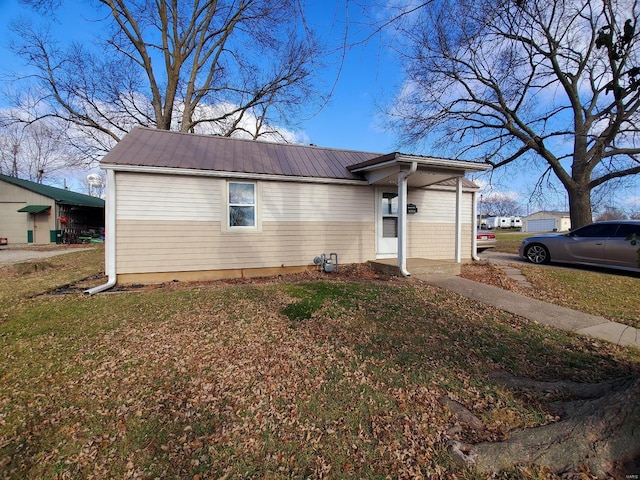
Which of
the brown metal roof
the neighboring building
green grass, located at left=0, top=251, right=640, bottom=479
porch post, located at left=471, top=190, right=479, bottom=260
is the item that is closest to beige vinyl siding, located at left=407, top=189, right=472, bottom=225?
porch post, located at left=471, top=190, right=479, bottom=260

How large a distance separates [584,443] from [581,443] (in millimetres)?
16

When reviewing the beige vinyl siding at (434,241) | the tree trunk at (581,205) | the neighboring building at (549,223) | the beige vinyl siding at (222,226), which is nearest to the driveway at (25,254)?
the beige vinyl siding at (222,226)

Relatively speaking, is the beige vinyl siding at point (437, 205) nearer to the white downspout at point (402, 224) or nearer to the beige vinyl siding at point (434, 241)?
the beige vinyl siding at point (434, 241)

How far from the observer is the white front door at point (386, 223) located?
9.48 metres

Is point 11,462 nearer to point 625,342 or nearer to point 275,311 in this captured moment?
point 275,311

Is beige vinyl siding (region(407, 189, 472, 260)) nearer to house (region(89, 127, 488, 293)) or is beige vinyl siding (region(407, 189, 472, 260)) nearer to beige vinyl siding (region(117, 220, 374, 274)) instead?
house (region(89, 127, 488, 293))

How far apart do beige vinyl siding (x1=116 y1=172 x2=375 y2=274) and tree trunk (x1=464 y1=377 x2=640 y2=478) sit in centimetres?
685

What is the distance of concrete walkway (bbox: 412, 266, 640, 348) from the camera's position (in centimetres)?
439

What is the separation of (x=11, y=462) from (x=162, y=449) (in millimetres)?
1035

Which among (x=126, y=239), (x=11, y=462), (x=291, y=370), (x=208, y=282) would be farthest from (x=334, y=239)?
(x=11, y=462)

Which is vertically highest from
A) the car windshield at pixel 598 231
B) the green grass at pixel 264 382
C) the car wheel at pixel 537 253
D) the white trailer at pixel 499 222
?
the white trailer at pixel 499 222

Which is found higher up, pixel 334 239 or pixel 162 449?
pixel 334 239

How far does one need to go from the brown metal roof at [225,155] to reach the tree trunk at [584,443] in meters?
7.27

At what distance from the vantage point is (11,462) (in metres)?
2.22
